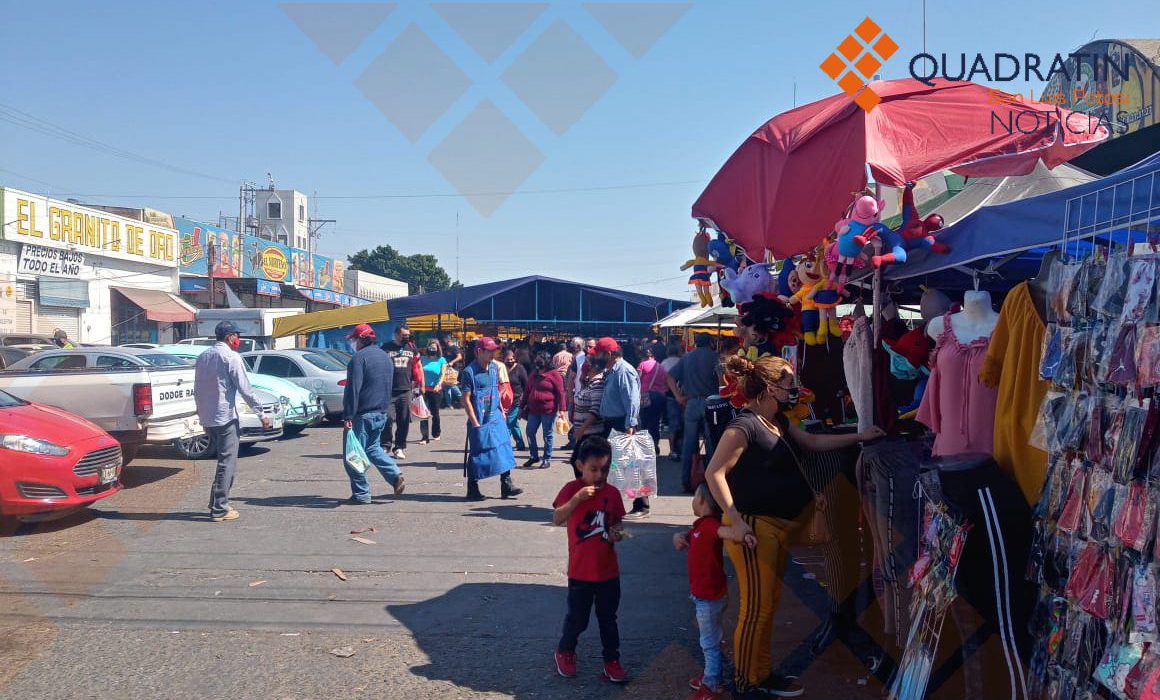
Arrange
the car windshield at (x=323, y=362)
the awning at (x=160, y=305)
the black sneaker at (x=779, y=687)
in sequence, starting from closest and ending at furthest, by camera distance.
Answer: the black sneaker at (x=779, y=687), the car windshield at (x=323, y=362), the awning at (x=160, y=305)

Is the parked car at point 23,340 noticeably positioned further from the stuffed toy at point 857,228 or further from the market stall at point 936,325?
the stuffed toy at point 857,228

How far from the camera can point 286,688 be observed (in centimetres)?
455

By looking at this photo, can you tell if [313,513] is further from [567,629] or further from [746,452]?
[746,452]

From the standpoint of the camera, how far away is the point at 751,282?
6578 mm

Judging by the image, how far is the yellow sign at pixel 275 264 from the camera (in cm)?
4194

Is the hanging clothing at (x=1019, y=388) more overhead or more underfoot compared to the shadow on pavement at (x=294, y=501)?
more overhead

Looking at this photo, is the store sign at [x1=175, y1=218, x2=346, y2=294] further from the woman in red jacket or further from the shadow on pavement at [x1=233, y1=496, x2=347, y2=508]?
the shadow on pavement at [x1=233, y1=496, x2=347, y2=508]

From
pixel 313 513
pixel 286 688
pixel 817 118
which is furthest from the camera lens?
pixel 313 513

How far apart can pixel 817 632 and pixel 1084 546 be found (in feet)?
7.71

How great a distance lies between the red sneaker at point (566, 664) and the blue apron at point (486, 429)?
469 cm

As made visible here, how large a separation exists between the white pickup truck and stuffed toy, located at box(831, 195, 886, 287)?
8313 millimetres

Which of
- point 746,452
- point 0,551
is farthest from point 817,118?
point 0,551

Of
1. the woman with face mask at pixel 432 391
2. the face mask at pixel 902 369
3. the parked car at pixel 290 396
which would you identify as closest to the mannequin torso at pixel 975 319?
the face mask at pixel 902 369

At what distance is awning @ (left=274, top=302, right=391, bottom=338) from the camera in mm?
23703
